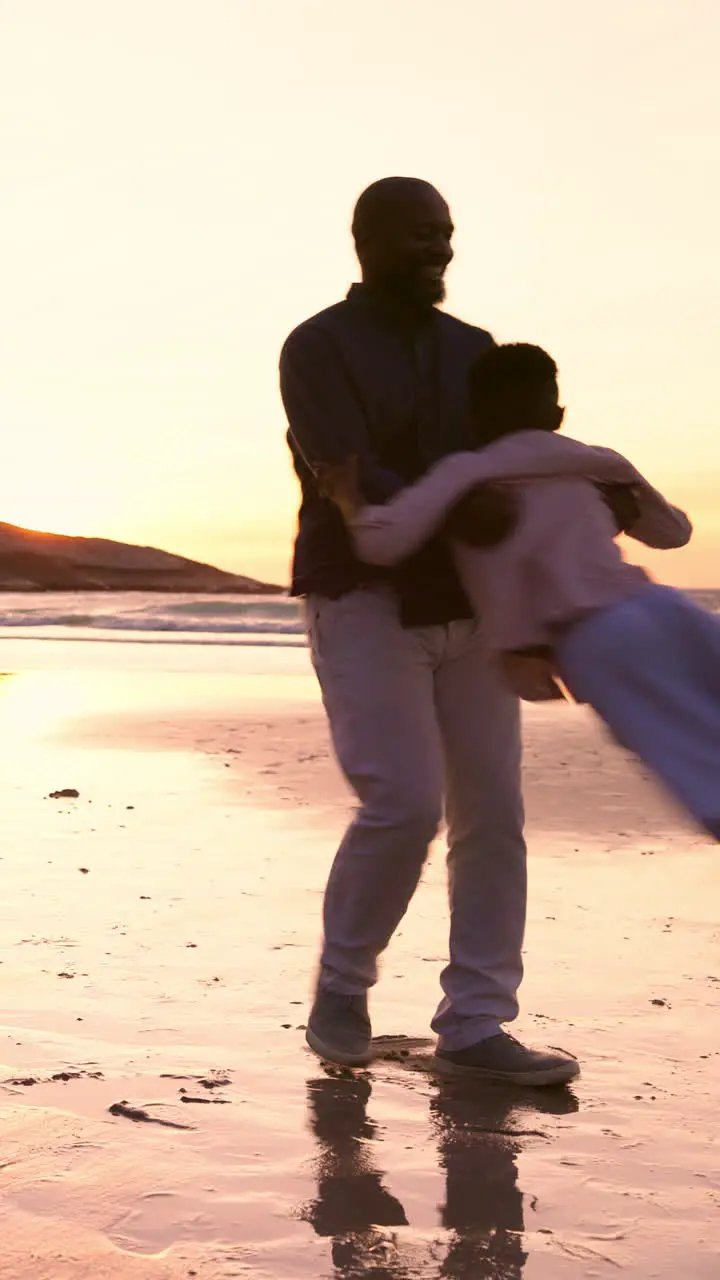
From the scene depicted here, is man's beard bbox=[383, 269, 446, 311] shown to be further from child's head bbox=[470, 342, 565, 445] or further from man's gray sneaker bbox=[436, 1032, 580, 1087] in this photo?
man's gray sneaker bbox=[436, 1032, 580, 1087]

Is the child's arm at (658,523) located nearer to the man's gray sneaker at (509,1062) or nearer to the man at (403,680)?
the man at (403,680)

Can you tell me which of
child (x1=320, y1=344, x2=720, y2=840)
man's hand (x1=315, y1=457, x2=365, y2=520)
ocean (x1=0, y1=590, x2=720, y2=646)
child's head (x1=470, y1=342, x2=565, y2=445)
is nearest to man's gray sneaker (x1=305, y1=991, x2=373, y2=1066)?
child (x1=320, y1=344, x2=720, y2=840)

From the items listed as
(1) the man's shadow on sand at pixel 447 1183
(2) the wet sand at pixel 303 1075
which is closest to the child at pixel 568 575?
(2) the wet sand at pixel 303 1075

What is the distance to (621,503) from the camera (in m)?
3.12

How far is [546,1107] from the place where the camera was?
3211 mm

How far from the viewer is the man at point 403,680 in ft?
11.1

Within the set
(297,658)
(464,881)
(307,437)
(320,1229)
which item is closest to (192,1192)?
(320,1229)

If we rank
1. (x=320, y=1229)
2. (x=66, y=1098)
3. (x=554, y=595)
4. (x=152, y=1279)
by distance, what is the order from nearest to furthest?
(x=152, y=1279), (x=320, y=1229), (x=554, y=595), (x=66, y=1098)

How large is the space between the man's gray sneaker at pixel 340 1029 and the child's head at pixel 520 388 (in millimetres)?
1333

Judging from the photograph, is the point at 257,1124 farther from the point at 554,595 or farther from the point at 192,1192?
the point at 554,595

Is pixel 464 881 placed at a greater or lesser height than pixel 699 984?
greater

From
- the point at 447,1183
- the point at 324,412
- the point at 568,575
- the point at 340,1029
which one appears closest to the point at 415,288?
the point at 324,412

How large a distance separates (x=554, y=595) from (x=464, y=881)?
958 mm

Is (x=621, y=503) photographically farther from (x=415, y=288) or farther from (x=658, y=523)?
(x=415, y=288)
